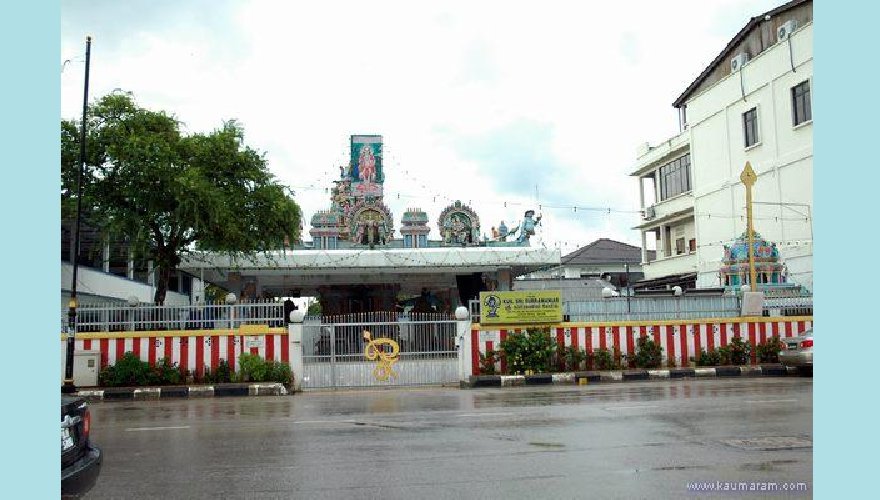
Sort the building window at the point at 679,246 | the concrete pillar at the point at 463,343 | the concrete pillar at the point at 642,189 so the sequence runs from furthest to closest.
A: the concrete pillar at the point at 642,189, the building window at the point at 679,246, the concrete pillar at the point at 463,343

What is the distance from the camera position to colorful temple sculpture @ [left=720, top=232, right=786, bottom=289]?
29.8 metres

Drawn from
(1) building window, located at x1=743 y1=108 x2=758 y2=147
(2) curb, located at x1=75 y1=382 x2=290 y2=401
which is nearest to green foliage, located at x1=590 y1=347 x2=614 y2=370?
(2) curb, located at x1=75 y1=382 x2=290 y2=401

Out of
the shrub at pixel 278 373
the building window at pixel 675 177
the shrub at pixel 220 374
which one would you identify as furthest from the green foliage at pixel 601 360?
the building window at pixel 675 177

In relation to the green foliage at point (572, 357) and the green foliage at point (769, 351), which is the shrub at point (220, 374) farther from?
the green foliage at point (769, 351)

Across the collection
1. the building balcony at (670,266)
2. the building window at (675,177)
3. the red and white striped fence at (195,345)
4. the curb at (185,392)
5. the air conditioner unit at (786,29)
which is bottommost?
the curb at (185,392)

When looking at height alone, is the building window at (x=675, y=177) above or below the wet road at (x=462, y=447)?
above

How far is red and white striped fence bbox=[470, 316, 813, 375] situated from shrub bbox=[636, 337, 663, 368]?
0.25 metres

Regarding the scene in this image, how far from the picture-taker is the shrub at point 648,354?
21422 mm

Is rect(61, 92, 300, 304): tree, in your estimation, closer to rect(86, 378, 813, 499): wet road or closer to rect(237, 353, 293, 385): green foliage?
rect(237, 353, 293, 385): green foliage

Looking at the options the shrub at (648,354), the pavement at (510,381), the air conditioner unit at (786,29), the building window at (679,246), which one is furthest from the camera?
the building window at (679,246)

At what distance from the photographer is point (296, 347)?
1978cm

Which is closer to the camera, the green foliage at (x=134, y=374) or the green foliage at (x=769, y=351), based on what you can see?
the green foliage at (x=134, y=374)

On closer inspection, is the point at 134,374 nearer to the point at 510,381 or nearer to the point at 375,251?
the point at 510,381

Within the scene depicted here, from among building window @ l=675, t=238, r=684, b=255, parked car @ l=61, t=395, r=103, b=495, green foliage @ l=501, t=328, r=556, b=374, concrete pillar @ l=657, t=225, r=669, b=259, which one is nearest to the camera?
parked car @ l=61, t=395, r=103, b=495
